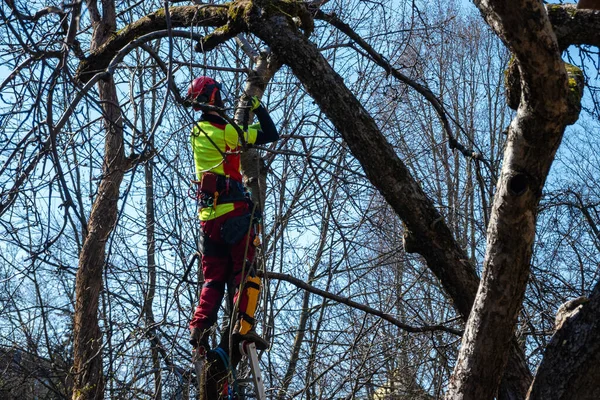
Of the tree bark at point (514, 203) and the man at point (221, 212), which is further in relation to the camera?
the man at point (221, 212)

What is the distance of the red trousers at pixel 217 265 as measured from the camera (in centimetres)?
531

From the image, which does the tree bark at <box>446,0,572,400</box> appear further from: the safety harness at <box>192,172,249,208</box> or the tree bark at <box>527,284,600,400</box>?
the safety harness at <box>192,172,249,208</box>

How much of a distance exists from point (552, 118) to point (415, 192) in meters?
1.02

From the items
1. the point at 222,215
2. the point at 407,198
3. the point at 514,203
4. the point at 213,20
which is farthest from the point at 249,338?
the point at 514,203

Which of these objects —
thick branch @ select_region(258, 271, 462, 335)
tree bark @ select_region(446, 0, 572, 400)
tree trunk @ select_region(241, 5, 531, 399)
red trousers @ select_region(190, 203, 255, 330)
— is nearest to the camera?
tree bark @ select_region(446, 0, 572, 400)

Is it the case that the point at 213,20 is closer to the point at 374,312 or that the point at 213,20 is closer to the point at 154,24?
the point at 154,24

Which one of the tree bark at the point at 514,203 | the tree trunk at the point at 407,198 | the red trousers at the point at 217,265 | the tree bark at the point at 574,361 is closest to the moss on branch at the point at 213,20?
the tree trunk at the point at 407,198

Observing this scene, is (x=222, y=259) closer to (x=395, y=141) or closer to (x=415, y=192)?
(x=415, y=192)

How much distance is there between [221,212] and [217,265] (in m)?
0.41

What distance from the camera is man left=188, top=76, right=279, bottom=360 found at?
525 centimetres

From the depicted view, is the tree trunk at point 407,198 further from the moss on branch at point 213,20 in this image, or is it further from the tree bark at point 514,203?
the moss on branch at point 213,20

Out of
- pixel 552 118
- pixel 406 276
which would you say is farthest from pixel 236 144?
pixel 406 276

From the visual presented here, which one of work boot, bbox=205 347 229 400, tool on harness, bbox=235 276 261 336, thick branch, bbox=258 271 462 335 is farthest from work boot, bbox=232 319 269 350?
thick branch, bbox=258 271 462 335

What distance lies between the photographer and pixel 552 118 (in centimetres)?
296
